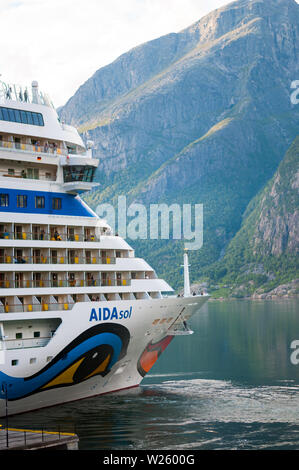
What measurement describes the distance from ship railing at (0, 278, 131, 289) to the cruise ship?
50 mm

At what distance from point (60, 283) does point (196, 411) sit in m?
9.24

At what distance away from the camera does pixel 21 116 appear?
3828 centimetres

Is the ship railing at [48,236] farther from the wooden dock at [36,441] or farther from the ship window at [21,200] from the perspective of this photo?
the wooden dock at [36,441]

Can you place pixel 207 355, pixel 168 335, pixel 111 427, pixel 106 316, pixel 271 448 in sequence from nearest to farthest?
pixel 271 448
pixel 111 427
pixel 106 316
pixel 168 335
pixel 207 355

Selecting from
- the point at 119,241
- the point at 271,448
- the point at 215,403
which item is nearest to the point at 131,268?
the point at 119,241

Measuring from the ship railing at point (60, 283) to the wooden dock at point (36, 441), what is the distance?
817cm

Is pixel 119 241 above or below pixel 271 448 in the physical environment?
above

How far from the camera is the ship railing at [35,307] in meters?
34.8

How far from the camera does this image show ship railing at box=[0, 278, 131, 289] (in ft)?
116

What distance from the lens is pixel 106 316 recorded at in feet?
122

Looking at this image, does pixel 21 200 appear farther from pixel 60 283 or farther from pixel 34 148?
pixel 60 283

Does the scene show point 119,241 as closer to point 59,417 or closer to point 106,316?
point 106,316

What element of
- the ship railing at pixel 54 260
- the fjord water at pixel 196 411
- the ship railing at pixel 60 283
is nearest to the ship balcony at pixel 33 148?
the ship railing at pixel 54 260

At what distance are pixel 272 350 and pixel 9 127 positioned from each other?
35.7 meters
